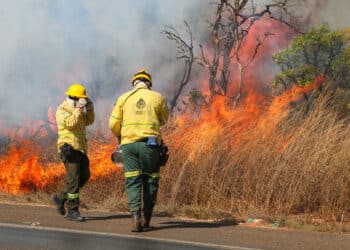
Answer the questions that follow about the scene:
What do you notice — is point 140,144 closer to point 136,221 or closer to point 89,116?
point 136,221

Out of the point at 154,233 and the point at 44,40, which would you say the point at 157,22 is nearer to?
the point at 44,40

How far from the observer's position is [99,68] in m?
18.0

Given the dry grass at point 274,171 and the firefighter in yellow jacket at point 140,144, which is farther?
the dry grass at point 274,171

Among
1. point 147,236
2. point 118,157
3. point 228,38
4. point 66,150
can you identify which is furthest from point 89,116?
point 228,38

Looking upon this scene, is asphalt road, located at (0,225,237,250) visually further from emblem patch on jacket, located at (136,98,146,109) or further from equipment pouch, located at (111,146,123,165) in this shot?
emblem patch on jacket, located at (136,98,146,109)

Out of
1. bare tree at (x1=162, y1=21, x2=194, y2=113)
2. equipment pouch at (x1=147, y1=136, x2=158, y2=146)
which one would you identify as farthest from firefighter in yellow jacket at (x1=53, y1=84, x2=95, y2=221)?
bare tree at (x1=162, y1=21, x2=194, y2=113)

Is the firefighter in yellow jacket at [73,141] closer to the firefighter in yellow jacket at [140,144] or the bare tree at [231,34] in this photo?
the firefighter in yellow jacket at [140,144]

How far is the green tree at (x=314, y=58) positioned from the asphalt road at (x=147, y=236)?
15729 millimetres

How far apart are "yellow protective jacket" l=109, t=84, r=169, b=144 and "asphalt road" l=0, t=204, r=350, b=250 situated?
1.11 m

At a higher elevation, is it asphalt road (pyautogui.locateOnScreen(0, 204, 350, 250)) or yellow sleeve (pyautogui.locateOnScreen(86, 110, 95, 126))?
yellow sleeve (pyautogui.locateOnScreen(86, 110, 95, 126))

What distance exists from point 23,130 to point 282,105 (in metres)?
5.44

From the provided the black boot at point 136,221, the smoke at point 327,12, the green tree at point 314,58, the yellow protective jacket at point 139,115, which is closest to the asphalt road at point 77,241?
the black boot at point 136,221

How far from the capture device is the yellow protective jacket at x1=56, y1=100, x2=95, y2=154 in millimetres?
8773

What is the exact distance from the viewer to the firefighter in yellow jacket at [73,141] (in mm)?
8797
